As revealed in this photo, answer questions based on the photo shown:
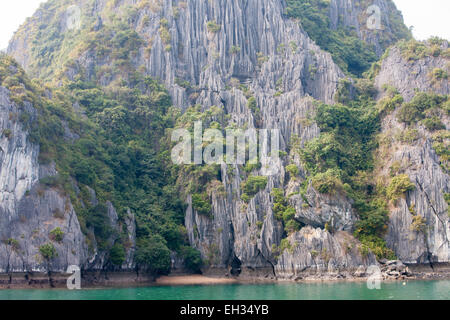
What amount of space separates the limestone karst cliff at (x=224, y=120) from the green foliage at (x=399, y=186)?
A: 2.52ft

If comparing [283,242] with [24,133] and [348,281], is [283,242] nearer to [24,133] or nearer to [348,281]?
[348,281]

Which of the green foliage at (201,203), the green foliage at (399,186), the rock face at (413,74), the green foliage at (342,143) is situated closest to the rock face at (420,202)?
the green foliage at (399,186)

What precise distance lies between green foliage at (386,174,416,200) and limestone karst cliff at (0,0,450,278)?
77 cm

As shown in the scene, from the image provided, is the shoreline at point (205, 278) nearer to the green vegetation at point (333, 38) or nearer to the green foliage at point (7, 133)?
the green foliage at point (7, 133)

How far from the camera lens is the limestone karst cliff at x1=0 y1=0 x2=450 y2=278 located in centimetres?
4072

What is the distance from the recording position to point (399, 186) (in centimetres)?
4844

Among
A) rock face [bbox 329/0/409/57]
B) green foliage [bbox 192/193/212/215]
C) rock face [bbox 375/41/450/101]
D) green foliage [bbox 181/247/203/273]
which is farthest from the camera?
rock face [bbox 329/0/409/57]

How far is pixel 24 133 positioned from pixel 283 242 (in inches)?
964

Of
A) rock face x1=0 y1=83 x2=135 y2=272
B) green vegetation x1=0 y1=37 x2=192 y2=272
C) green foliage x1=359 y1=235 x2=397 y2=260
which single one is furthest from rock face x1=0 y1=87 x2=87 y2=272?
green foliage x1=359 y1=235 x2=397 y2=260

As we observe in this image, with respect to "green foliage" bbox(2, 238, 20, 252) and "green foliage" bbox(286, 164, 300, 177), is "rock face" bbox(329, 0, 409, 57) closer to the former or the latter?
"green foliage" bbox(286, 164, 300, 177)

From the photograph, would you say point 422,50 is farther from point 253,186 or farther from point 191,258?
point 191,258
